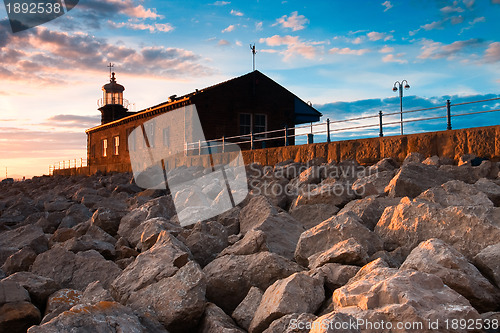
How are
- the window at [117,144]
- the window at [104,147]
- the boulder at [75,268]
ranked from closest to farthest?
1. the boulder at [75,268]
2. the window at [117,144]
3. the window at [104,147]

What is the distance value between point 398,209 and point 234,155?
9952 millimetres

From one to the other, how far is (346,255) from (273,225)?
1.51m

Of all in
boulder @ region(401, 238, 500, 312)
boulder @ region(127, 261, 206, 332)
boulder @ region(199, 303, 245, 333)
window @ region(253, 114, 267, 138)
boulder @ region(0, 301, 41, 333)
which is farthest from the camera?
window @ region(253, 114, 267, 138)

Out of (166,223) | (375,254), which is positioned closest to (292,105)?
(166,223)

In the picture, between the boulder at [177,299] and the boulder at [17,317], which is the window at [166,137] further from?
the boulder at [177,299]

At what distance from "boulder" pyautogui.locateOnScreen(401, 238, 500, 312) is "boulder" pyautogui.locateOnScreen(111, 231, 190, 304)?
1.86 meters

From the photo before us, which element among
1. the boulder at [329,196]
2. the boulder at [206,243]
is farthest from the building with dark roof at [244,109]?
the boulder at [206,243]

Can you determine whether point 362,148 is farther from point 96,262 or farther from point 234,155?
point 96,262

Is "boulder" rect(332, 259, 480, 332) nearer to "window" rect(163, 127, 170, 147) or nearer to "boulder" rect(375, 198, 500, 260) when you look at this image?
"boulder" rect(375, 198, 500, 260)

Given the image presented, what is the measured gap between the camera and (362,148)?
9406 millimetres

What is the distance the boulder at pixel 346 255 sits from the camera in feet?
11.4

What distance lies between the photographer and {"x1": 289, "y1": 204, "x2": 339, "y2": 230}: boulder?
5.57 meters

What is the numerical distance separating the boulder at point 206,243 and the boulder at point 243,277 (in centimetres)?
75

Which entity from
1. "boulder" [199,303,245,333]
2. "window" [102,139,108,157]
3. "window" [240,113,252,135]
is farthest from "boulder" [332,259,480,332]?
"window" [102,139,108,157]
